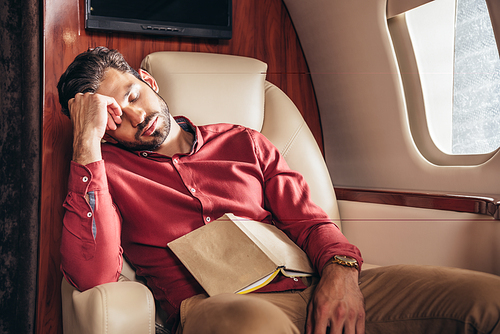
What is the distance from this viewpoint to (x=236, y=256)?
0.84 metres

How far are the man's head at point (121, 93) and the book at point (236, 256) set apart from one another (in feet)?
1.02

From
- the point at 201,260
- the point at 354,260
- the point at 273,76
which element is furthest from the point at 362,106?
the point at 201,260

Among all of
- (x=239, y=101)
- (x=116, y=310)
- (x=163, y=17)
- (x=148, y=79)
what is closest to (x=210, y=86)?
(x=239, y=101)

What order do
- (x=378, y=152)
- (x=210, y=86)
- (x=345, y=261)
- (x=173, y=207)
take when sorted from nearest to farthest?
(x=345, y=261), (x=173, y=207), (x=210, y=86), (x=378, y=152)

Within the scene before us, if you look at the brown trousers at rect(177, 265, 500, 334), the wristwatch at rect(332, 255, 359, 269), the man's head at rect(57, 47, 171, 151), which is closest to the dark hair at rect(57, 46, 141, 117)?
the man's head at rect(57, 47, 171, 151)

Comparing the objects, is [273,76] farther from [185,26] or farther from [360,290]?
[360,290]

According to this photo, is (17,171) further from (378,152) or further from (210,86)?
(378,152)

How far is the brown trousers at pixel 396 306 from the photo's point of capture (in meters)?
0.58

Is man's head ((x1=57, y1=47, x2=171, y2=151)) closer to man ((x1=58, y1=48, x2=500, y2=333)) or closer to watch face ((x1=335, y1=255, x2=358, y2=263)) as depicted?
man ((x1=58, y1=48, x2=500, y2=333))

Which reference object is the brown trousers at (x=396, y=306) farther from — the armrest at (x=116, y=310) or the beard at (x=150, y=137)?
the beard at (x=150, y=137)

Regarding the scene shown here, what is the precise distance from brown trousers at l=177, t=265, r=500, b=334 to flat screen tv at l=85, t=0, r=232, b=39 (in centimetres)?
99

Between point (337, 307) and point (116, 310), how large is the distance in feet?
1.33

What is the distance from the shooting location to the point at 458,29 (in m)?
1.33

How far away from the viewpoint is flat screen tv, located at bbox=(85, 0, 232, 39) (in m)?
1.33
